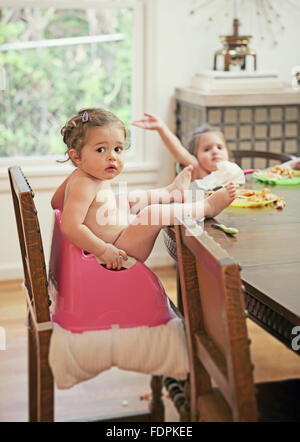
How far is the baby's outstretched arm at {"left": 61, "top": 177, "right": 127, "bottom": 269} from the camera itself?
1769 millimetres

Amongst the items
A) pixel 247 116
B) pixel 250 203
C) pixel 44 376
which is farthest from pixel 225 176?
pixel 247 116

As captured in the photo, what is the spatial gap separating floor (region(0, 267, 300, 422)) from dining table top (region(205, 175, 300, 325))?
808mm

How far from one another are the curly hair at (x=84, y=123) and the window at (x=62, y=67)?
214 centimetres

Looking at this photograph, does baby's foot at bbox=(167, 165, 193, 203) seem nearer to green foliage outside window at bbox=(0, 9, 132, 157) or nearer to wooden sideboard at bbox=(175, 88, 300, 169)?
wooden sideboard at bbox=(175, 88, 300, 169)

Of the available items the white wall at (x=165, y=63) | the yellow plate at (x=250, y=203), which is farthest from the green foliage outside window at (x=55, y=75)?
the yellow plate at (x=250, y=203)

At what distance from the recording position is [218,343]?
1.44 meters

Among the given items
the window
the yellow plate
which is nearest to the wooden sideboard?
the window

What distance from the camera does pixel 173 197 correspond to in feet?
7.52

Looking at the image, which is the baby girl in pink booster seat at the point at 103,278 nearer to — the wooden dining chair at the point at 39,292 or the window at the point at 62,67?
the wooden dining chair at the point at 39,292

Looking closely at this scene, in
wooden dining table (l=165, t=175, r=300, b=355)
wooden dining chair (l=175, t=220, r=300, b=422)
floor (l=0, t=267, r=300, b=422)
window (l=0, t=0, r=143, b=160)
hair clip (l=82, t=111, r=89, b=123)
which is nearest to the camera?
wooden dining chair (l=175, t=220, r=300, b=422)

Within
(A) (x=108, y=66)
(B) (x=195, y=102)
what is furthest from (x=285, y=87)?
(A) (x=108, y=66)

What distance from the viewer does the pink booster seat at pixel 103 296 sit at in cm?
172

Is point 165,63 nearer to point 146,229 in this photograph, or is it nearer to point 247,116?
point 247,116
